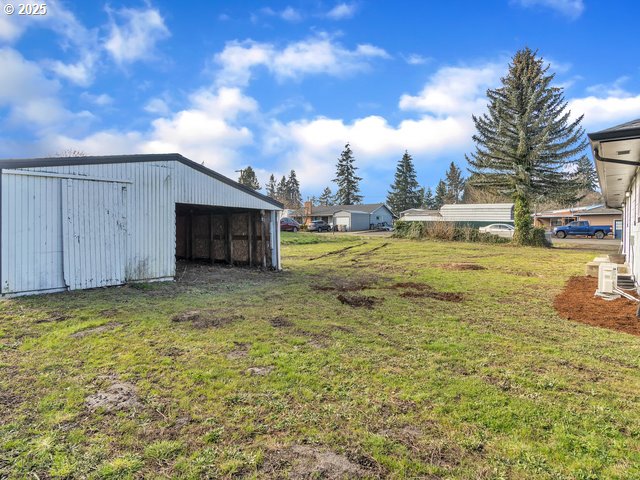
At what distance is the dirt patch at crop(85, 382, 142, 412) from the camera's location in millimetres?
2990

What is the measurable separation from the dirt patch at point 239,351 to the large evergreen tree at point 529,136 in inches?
934

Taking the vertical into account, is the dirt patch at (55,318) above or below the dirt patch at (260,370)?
above

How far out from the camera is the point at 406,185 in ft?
189

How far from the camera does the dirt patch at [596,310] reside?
551 cm

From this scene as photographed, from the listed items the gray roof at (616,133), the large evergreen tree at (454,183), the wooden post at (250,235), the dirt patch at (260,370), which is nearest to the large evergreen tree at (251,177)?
the large evergreen tree at (454,183)

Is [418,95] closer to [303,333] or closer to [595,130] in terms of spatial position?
[595,130]

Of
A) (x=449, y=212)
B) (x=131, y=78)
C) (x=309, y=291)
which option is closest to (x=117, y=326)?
(x=309, y=291)

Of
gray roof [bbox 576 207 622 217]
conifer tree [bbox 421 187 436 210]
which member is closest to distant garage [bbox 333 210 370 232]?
conifer tree [bbox 421 187 436 210]

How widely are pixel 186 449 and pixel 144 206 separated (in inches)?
311

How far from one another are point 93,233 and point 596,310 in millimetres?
10668

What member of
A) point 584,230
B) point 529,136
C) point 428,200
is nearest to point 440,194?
point 428,200

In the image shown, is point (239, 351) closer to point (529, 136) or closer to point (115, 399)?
point (115, 399)

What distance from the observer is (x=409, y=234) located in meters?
28.4

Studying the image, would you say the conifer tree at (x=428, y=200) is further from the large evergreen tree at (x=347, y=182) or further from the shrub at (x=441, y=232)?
the shrub at (x=441, y=232)
